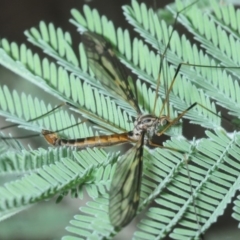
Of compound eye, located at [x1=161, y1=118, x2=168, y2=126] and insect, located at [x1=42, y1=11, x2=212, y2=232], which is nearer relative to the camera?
insect, located at [x1=42, y1=11, x2=212, y2=232]

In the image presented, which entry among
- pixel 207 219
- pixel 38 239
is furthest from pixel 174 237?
pixel 38 239

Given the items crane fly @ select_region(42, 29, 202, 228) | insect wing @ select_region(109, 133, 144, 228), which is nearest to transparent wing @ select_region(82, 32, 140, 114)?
crane fly @ select_region(42, 29, 202, 228)

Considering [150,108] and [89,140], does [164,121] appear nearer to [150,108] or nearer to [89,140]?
[150,108]

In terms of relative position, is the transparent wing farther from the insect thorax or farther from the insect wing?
the insect wing

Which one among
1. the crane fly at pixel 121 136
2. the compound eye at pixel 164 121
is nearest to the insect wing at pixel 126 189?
the crane fly at pixel 121 136

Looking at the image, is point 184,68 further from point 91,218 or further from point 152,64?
point 91,218

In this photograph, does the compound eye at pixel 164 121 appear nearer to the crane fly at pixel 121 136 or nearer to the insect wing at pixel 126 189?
the crane fly at pixel 121 136
